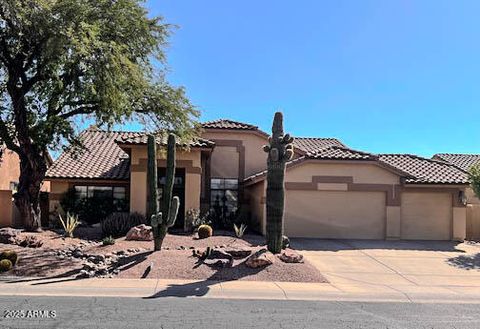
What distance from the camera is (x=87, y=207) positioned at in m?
24.6

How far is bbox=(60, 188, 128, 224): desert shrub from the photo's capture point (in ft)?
80.1

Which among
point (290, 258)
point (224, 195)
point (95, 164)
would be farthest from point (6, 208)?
point (290, 258)

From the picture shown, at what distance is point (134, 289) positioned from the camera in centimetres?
1130

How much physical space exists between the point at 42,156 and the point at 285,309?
12.7m

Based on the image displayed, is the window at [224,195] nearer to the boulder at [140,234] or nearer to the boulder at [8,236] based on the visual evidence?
the boulder at [140,234]

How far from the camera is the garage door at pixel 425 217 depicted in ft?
74.4

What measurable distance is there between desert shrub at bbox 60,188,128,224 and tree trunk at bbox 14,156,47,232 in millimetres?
5613

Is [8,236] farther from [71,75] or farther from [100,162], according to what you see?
[100,162]

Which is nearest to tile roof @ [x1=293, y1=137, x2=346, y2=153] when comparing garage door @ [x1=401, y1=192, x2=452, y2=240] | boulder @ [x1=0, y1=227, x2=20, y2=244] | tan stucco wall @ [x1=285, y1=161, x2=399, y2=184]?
tan stucco wall @ [x1=285, y1=161, x2=399, y2=184]

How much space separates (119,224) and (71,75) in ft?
21.0

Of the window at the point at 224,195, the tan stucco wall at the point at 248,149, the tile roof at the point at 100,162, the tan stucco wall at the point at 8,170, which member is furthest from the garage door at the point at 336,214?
the tan stucco wall at the point at 8,170

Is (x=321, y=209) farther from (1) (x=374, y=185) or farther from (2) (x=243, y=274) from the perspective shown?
(2) (x=243, y=274)

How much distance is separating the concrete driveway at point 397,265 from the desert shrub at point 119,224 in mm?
6659

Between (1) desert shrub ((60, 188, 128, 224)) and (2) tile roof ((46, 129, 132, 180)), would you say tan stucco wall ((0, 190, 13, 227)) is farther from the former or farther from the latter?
(1) desert shrub ((60, 188, 128, 224))
